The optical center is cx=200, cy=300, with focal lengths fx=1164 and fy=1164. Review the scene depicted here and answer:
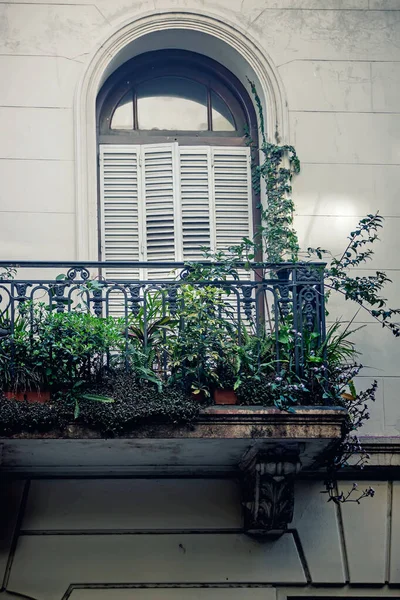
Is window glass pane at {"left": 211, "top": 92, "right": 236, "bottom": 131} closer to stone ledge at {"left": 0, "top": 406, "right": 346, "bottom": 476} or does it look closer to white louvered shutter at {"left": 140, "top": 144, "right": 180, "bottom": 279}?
white louvered shutter at {"left": 140, "top": 144, "right": 180, "bottom": 279}

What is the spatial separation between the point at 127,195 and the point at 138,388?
2.87 meters

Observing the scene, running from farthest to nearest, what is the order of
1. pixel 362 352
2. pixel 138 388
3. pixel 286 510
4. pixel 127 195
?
pixel 127 195, pixel 362 352, pixel 286 510, pixel 138 388

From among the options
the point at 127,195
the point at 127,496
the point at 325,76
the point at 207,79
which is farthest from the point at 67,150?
the point at 127,496

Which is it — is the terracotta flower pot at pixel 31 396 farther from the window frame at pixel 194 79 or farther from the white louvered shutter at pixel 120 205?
the window frame at pixel 194 79

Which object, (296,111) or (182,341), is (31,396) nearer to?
(182,341)

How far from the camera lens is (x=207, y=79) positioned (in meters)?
11.9

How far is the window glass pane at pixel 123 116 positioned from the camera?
11.7m

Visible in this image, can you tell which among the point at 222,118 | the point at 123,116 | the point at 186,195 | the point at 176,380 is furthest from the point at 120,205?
the point at 176,380

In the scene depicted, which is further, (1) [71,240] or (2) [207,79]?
(2) [207,79]

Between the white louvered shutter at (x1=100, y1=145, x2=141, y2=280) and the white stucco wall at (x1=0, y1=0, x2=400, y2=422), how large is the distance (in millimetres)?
468

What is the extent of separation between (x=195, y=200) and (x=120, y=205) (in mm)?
746

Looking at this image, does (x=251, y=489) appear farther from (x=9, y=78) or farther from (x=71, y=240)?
(x=9, y=78)

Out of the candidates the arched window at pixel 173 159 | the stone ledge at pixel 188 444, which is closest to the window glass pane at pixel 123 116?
the arched window at pixel 173 159

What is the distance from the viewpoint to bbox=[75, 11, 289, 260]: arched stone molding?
10984 mm
